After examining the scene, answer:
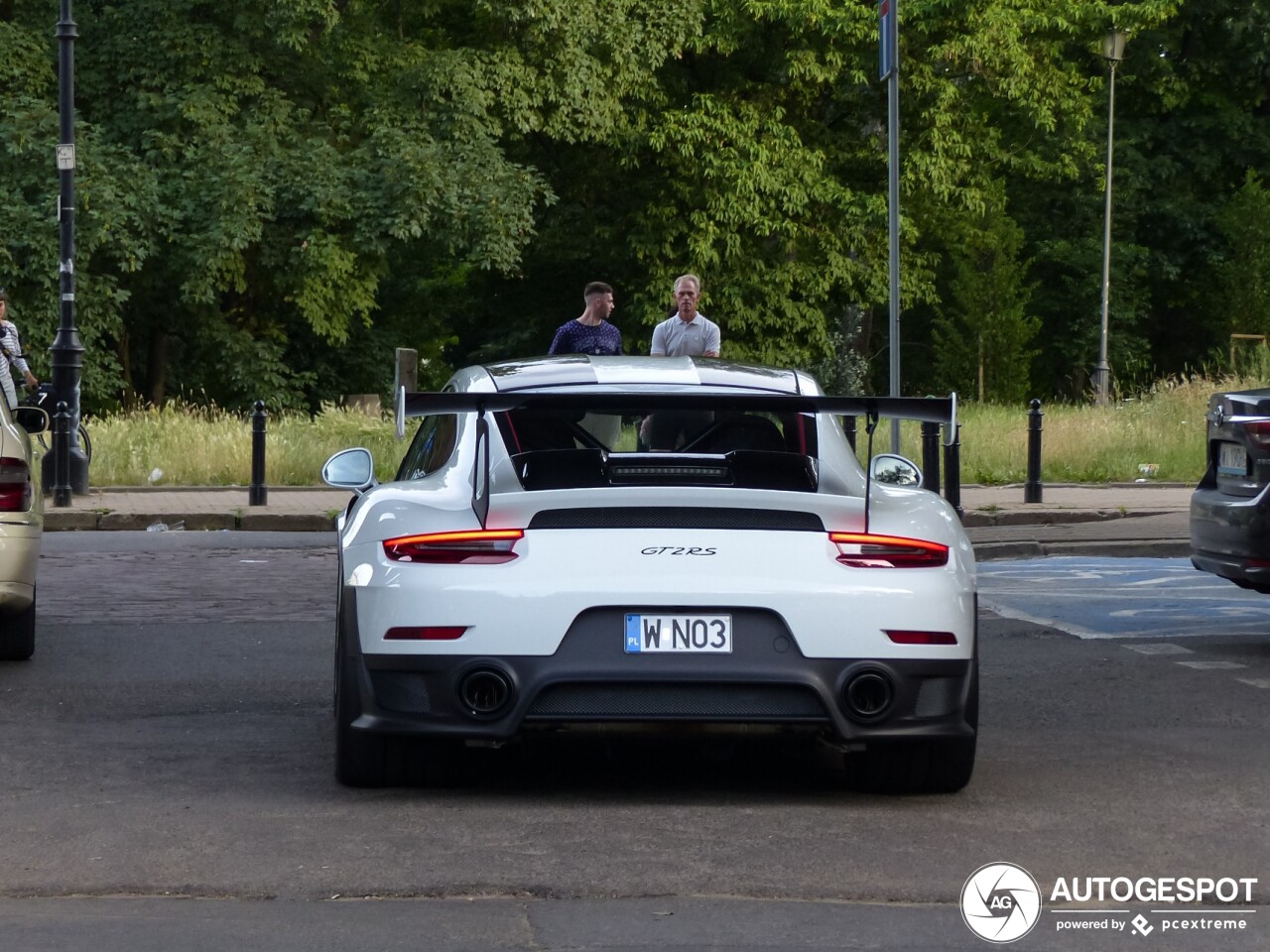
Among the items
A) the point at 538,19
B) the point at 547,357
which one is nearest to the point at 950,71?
the point at 538,19

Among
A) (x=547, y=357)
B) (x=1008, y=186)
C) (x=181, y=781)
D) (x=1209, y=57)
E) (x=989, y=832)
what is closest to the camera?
(x=989, y=832)

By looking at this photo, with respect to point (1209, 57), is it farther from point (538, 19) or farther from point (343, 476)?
point (343, 476)

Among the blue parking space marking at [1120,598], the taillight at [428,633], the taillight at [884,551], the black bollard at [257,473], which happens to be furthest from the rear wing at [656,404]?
the black bollard at [257,473]

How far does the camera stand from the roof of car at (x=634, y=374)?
7.30 m

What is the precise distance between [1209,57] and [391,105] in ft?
81.9

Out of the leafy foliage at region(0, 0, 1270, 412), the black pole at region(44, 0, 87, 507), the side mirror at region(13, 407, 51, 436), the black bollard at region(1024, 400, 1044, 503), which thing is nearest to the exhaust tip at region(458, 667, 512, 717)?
the side mirror at region(13, 407, 51, 436)

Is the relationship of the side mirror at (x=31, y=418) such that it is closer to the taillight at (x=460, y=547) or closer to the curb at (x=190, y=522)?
the taillight at (x=460, y=547)

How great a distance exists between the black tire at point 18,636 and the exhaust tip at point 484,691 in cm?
419

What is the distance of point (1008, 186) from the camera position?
56.9 meters

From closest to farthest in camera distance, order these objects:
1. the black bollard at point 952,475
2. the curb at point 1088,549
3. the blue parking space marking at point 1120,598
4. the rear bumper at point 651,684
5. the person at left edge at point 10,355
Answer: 1. the rear bumper at point 651,684
2. the blue parking space marking at point 1120,598
3. the curb at point 1088,549
4. the black bollard at point 952,475
5. the person at left edge at point 10,355

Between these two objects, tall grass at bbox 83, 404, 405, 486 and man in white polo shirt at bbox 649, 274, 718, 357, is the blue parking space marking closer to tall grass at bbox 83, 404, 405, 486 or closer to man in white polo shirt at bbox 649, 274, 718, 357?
man in white polo shirt at bbox 649, 274, 718, 357

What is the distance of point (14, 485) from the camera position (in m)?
9.48

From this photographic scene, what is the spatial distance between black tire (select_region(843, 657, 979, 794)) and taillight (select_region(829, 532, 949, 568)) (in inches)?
16.4

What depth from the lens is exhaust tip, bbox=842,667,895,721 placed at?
636 centimetres
